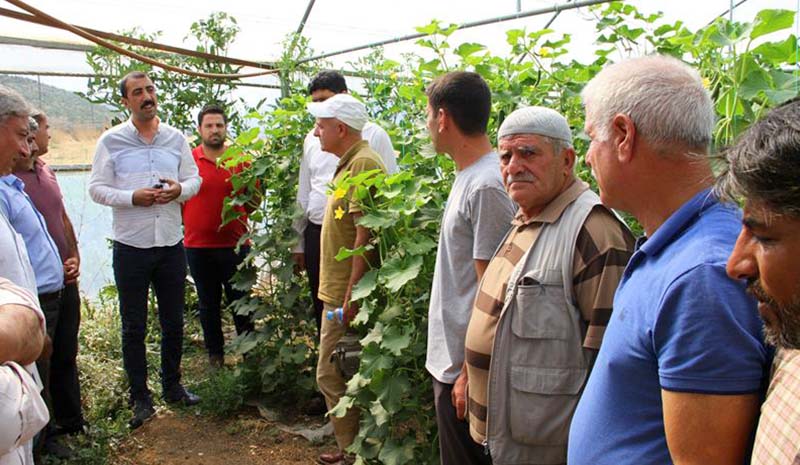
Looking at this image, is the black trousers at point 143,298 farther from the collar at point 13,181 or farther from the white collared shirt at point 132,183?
the collar at point 13,181

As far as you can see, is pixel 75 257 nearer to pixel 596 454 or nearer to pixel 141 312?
pixel 141 312

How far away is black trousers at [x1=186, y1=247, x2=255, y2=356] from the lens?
4590 millimetres

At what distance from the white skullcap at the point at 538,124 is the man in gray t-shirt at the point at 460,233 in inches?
9.9

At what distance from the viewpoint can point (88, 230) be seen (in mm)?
5945

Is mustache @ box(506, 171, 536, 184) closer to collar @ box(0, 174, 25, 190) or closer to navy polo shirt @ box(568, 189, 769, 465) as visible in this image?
navy polo shirt @ box(568, 189, 769, 465)

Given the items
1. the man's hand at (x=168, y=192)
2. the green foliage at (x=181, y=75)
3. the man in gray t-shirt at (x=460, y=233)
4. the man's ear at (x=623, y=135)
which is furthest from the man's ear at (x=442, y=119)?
the green foliage at (x=181, y=75)

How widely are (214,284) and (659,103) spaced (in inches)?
152

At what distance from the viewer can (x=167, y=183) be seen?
4.05 meters

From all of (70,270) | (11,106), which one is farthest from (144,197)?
(11,106)

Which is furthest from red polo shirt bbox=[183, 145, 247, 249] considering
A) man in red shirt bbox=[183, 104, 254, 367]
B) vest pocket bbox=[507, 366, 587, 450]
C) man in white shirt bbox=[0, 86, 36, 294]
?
vest pocket bbox=[507, 366, 587, 450]

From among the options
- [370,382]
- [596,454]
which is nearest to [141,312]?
[370,382]

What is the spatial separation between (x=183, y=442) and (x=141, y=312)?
765 mm

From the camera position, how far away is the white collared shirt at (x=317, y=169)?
152 inches

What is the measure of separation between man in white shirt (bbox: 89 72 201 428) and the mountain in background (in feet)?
5.46
